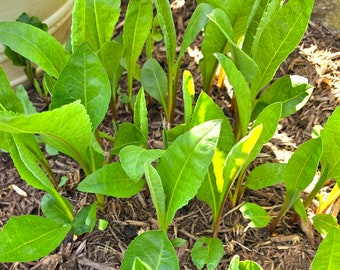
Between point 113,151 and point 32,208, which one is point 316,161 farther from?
point 32,208

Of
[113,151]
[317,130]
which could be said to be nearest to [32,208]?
[113,151]

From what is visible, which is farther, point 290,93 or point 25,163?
point 290,93

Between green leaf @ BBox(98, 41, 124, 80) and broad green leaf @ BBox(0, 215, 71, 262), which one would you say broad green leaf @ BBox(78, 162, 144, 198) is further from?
green leaf @ BBox(98, 41, 124, 80)

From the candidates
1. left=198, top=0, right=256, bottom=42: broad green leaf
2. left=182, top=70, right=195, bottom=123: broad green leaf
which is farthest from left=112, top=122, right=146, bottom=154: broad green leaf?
left=198, top=0, right=256, bottom=42: broad green leaf

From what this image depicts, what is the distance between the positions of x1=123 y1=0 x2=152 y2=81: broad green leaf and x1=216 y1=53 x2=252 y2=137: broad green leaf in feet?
1.03

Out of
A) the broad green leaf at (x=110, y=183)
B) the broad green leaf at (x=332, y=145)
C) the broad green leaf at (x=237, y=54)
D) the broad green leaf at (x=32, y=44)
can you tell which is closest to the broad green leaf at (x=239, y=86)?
the broad green leaf at (x=237, y=54)

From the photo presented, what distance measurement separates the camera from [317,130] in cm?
125

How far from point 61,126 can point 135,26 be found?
1.36 feet

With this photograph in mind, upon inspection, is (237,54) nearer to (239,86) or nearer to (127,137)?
(239,86)

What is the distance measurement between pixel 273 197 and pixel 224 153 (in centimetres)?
25

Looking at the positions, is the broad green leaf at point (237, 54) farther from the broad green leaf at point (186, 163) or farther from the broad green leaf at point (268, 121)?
the broad green leaf at point (186, 163)

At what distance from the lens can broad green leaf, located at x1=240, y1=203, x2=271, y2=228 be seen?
1.15 m

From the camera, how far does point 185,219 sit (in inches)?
49.2

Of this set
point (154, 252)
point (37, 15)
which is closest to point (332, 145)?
point (154, 252)
